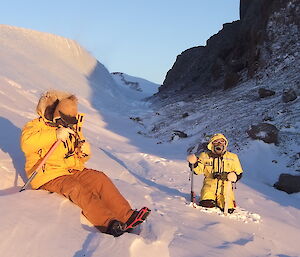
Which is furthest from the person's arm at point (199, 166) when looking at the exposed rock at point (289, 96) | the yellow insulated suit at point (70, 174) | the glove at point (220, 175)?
the exposed rock at point (289, 96)

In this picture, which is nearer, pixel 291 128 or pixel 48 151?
pixel 48 151

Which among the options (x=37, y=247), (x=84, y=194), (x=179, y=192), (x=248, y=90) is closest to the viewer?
(x=37, y=247)

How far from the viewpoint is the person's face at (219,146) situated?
18.6ft

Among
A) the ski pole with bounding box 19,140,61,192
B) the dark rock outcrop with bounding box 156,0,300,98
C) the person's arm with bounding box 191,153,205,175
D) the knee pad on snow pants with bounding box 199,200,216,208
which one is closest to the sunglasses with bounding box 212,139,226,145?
the person's arm with bounding box 191,153,205,175

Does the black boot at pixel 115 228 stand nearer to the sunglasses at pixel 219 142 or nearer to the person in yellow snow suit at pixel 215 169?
the person in yellow snow suit at pixel 215 169

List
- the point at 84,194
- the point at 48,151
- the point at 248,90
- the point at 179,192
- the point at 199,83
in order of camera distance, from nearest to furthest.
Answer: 1. the point at 84,194
2. the point at 48,151
3. the point at 179,192
4. the point at 248,90
5. the point at 199,83

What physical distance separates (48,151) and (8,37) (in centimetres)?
3874

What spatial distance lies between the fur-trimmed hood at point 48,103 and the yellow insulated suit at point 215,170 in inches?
92.7

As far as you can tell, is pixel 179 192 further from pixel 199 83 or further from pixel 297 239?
pixel 199 83

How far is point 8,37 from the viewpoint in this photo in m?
39.4

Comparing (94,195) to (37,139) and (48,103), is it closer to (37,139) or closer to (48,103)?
(37,139)

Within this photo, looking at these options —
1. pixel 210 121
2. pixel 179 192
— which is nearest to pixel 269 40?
pixel 210 121

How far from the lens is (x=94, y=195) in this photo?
12.9 ft

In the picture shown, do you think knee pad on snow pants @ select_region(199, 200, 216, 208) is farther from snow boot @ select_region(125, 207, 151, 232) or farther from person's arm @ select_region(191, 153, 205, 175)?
snow boot @ select_region(125, 207, 151, 232)
